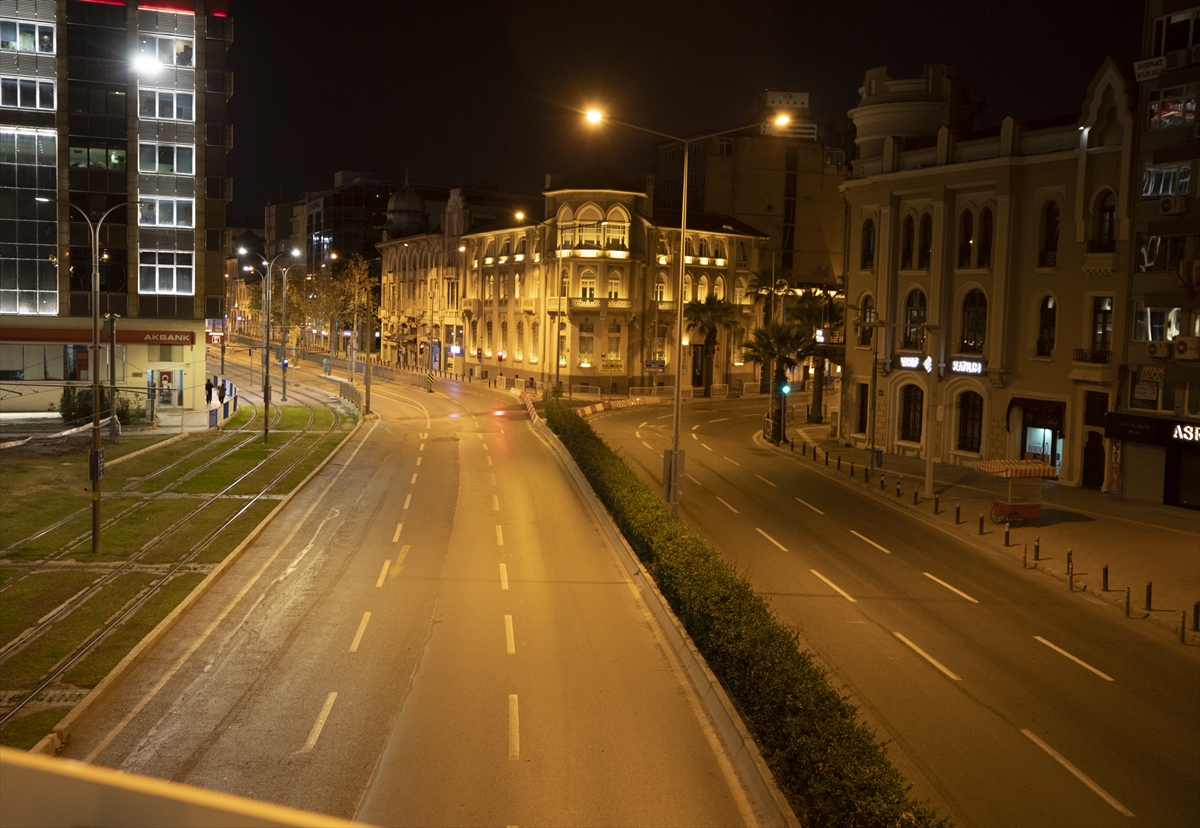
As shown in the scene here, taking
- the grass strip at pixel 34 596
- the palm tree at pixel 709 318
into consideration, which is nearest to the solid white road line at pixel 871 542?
the grass strip at pixel 34 596

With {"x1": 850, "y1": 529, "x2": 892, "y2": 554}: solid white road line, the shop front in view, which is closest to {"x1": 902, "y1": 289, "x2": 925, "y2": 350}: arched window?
the shop front

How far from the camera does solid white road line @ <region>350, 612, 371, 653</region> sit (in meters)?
20.1

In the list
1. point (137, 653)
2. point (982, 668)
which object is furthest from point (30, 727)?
point (982, 668)

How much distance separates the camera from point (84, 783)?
3178 millimetres

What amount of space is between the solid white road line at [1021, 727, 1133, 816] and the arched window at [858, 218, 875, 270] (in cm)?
4353

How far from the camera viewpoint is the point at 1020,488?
1417 inches

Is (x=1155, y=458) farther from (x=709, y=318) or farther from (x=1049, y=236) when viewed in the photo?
(x=709, y=318)

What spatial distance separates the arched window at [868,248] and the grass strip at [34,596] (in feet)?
147

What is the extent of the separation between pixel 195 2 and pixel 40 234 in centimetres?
1828

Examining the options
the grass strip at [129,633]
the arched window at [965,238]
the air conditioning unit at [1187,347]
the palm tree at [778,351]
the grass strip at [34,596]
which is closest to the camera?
the grass strip at [129,633]

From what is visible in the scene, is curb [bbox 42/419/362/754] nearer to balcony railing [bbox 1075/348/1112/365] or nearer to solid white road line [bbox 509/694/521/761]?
solid white road line [bbox 509/694/521/761]

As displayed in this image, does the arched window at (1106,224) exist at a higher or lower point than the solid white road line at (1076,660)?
higher

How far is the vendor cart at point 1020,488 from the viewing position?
35719 millimetres

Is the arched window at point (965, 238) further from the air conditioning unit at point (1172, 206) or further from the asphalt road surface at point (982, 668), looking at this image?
the asphalt road surface at point (982, 668)
